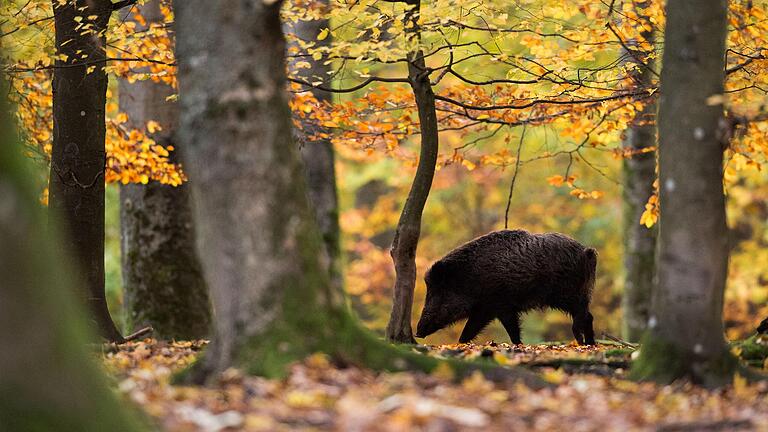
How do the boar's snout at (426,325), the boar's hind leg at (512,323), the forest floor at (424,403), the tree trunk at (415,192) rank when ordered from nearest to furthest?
the forest floor at (424,403)
the tree trunk at (415,192)
the boar's hind leg at (512,323)
the boar's snout at (426,325)

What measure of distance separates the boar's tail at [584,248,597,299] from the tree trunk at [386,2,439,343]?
3.11m

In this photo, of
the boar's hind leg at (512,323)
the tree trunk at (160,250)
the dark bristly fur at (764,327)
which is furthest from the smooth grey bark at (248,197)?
the tree trunk at (160,250)

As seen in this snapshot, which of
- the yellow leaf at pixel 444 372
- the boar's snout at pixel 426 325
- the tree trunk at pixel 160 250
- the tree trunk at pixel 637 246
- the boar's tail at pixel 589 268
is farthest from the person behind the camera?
the tree trunk at pixel 637 246

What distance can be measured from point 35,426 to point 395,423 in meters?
1.63

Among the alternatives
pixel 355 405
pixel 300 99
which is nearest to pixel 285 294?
pixel 355 405

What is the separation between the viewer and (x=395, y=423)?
445 centimetres

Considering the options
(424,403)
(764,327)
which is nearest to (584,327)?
(764,327)

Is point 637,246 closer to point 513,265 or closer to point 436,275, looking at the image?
point 513,265

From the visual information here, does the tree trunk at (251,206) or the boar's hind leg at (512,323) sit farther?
the boar's hind leg at (512,323)

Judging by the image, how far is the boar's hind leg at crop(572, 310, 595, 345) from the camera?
37.4 ft

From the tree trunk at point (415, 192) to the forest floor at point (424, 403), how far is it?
2.91 m

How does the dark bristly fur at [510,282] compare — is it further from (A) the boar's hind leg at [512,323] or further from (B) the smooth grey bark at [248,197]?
(B) the smooth grey bark at [248,197]

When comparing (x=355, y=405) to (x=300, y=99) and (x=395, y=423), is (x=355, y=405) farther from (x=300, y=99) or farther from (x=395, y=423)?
(x=300, y=99)

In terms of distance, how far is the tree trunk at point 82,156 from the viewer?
9.02m
